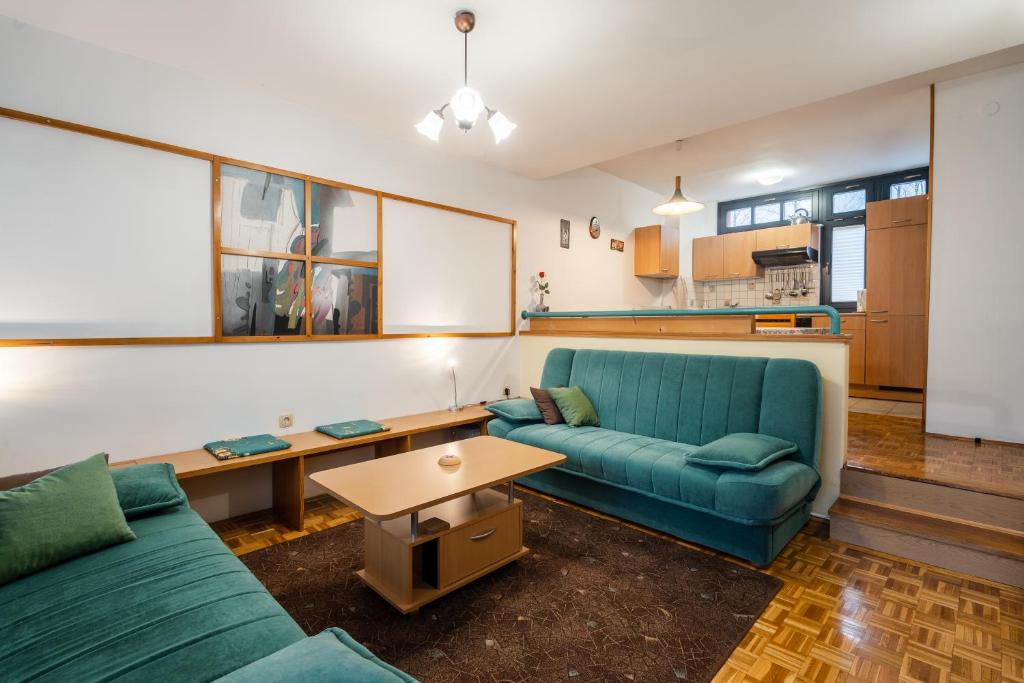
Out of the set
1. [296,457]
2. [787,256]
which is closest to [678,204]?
[787,256]

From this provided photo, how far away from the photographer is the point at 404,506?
1.84m

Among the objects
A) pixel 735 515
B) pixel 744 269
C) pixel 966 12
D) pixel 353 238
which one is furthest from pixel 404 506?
pixel 744 269

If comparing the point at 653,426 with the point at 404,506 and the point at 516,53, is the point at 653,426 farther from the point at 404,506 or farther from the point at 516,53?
the point at 516,53

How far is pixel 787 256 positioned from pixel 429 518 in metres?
5.66

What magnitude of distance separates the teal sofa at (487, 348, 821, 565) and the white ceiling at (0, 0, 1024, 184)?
5.65ft

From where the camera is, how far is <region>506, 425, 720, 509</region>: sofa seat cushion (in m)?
2.51

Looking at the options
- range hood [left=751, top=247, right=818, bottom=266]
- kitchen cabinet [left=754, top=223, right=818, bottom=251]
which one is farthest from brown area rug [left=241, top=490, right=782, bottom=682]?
kitchen cabinet [left=754, top=223, right=818, bottom=251]

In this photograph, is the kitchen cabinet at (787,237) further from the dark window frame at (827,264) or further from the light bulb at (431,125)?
the light bulb at (431,125)

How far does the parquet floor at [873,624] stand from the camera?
1674 millimetres

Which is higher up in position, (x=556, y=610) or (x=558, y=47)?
(x=558, y=47)

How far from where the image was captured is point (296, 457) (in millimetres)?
2836

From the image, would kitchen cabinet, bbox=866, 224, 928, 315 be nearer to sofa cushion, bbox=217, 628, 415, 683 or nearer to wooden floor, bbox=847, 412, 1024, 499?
wooden floor, bbox=847, 412, 1024, 499

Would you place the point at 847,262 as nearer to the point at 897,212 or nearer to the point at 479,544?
the point at 897,212

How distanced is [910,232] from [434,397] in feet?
16.4
